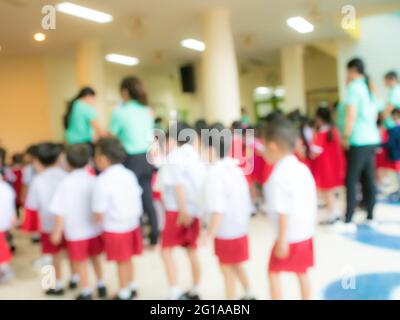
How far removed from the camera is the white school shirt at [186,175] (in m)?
2.22

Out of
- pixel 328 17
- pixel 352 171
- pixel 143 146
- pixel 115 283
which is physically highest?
pixel 328 17

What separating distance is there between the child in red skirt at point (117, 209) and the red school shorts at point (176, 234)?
7.3 inches

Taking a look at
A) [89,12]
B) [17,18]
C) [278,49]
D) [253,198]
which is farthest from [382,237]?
[278,49]

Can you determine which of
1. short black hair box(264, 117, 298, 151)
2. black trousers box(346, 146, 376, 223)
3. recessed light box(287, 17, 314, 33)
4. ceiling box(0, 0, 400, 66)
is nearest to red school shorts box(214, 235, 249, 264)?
short black hair box(264, 117, 298, 151)

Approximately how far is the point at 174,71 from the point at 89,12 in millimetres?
6090

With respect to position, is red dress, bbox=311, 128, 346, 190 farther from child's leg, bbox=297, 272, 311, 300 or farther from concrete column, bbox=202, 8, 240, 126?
concrete column, bbox=202, 8, 240, 126

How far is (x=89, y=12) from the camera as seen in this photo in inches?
230

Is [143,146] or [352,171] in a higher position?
[143,146]

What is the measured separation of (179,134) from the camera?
2.28m

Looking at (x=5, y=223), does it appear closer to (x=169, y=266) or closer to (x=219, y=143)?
(x=169, y=266)

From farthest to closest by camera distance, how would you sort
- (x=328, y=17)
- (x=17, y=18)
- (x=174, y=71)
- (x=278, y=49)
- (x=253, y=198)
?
1. (x=174, y=71)
2. (x=278, y=49)
3. (x=328, y=17)
4. (x=17, y=18)
5. (x=253, y=198)

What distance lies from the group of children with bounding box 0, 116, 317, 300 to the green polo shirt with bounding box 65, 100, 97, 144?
0.52m

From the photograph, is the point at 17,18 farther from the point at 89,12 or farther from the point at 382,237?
the point at 382,237

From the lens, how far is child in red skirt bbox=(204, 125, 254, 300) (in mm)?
1909
